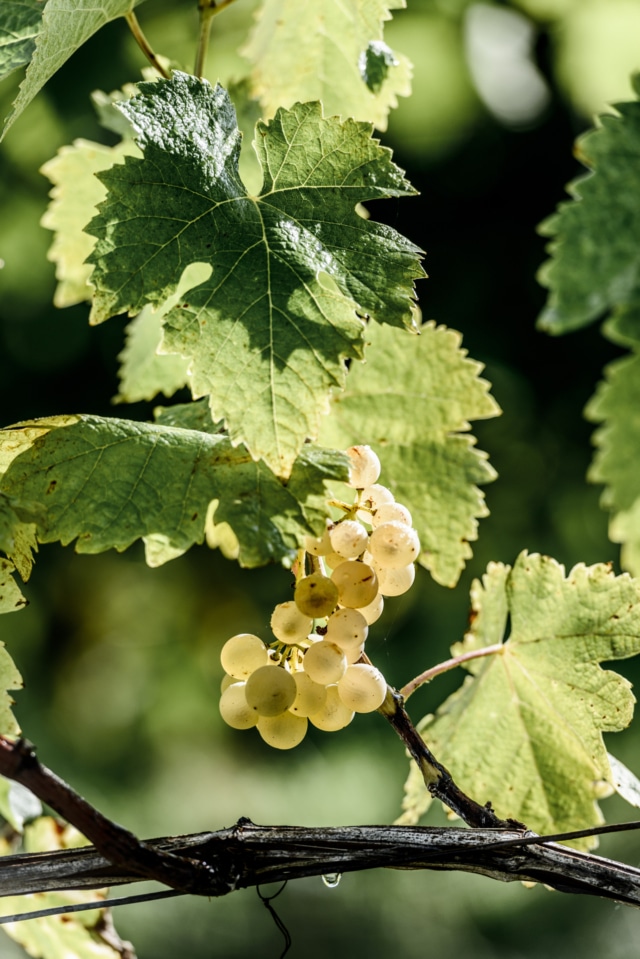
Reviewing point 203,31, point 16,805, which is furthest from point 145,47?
point 16,805

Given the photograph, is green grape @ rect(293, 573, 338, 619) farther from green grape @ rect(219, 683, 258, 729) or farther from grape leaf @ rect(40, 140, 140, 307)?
grape leaf @ rect(40, 140, 140, 307)

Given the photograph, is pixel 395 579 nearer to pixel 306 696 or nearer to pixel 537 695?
pixel 306 696

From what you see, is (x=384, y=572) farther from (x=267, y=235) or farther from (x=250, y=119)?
(x=250, y=119)

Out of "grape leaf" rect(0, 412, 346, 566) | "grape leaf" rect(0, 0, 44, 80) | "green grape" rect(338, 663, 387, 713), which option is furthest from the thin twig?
"grape leaf" rect(0, 0, 44, 80)

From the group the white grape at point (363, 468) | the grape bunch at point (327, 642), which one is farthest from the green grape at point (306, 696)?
the white grape at point (363, 468)

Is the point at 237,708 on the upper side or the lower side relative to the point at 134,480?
lower

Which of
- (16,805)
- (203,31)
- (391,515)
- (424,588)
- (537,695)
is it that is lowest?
(424,588)

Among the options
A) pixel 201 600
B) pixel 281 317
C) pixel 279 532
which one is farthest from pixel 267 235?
pixel 201 600
